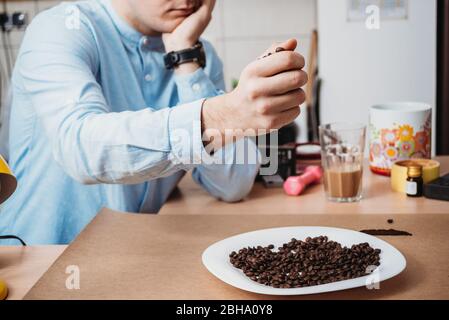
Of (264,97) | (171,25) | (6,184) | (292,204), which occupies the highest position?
(171,25)

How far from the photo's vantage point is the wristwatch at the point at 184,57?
121 cm

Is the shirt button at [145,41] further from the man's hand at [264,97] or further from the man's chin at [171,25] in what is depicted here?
the man's hand at [264,97]

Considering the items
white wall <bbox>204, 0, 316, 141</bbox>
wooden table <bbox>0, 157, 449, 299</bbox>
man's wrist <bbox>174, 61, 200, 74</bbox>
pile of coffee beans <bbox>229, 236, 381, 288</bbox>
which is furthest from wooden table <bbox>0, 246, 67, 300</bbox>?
white wall <bbox>204, 0, 316, 141</bbox>

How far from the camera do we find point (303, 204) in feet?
3.76

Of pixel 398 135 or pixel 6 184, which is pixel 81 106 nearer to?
pixel 6 184

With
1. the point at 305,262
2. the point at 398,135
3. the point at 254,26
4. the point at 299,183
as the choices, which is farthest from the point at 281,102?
the point at 254,26

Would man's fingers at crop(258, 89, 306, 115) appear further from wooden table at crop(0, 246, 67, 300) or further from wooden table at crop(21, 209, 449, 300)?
wooden table at crop(0, 246, 67, 300)

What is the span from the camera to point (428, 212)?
41.8 inches

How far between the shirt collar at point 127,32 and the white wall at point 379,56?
56.8 inches

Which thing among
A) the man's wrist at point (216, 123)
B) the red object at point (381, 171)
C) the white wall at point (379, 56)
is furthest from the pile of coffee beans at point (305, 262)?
the white wall at point (379, 56)

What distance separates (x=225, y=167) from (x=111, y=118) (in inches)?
15.2

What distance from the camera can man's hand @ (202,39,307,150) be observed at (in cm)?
77

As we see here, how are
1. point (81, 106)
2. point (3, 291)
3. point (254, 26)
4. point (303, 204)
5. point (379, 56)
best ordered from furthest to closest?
point (254, 26) < point (379, 56) < point (303, 204) < point (81, 106) < point (3, 291)
